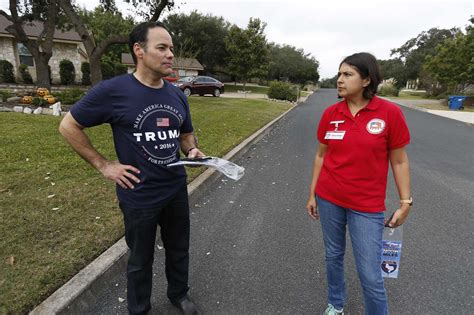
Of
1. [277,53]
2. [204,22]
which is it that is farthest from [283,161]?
[277,53]

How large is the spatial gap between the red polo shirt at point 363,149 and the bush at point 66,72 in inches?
1045

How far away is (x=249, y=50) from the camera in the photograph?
34.7m

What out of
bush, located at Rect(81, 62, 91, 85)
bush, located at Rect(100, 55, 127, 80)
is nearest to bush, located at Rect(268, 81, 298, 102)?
bush, located at Rect(100, 55, 127, 80)

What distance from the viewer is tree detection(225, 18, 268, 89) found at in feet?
113

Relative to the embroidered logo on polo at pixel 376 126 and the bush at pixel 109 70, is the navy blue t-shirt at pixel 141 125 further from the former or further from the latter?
the bush at pixel 109 70

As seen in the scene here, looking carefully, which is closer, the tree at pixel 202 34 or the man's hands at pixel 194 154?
the man's hands at pixel 194 154

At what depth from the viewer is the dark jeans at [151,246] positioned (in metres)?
2.09

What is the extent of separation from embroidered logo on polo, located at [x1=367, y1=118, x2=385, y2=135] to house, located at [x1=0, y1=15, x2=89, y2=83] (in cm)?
2711

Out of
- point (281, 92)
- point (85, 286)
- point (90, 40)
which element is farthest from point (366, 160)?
point (281, 92)

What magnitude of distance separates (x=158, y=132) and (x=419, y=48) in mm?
82789

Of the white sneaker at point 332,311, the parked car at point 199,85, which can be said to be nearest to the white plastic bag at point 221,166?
the white sneaker at point 332,311

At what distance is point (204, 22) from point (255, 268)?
44.1m

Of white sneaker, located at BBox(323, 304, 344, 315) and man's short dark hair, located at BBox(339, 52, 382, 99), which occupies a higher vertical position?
man's short dark hair, located at BBox(339, 52, 382, 99)

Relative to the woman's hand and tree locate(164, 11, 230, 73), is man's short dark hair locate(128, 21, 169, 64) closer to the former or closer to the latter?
the woman's hand
